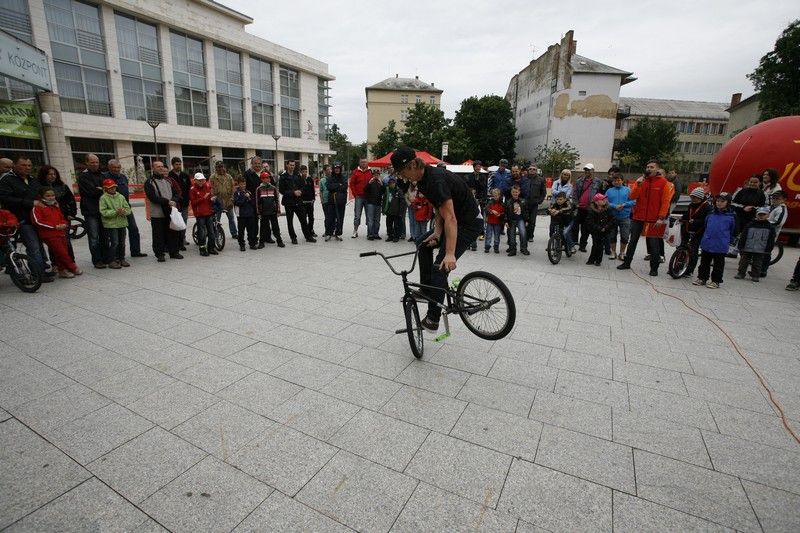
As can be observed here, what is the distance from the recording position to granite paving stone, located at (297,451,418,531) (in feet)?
6.88

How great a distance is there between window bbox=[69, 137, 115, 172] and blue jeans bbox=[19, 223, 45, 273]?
76.7 feet

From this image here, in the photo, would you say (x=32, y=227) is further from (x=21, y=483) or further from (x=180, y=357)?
(x=21, y=483)

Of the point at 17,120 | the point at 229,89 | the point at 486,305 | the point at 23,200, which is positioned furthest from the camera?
the point at 229,89

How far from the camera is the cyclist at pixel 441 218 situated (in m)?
3.55

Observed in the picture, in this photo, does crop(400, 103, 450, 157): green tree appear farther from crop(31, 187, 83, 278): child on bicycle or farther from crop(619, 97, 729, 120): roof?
crop(31, 187, 83, 278): child on bicycle

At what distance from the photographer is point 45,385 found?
3340mm

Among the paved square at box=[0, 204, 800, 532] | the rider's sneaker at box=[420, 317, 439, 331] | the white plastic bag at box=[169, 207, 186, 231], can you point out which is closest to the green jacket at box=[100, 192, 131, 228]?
the white plastic bag at box=[169, 207, 186, 231]

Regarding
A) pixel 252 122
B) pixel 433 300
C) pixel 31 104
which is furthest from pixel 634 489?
pixel 252 122

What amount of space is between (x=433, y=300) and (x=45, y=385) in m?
3.41

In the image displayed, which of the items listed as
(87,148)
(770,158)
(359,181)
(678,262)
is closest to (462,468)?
(678,262)

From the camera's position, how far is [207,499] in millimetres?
2215

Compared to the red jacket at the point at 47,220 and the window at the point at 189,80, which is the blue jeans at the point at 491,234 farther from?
the window at the point at 189,80

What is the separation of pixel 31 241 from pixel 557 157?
44713mm

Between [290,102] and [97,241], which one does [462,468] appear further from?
[290,102]
